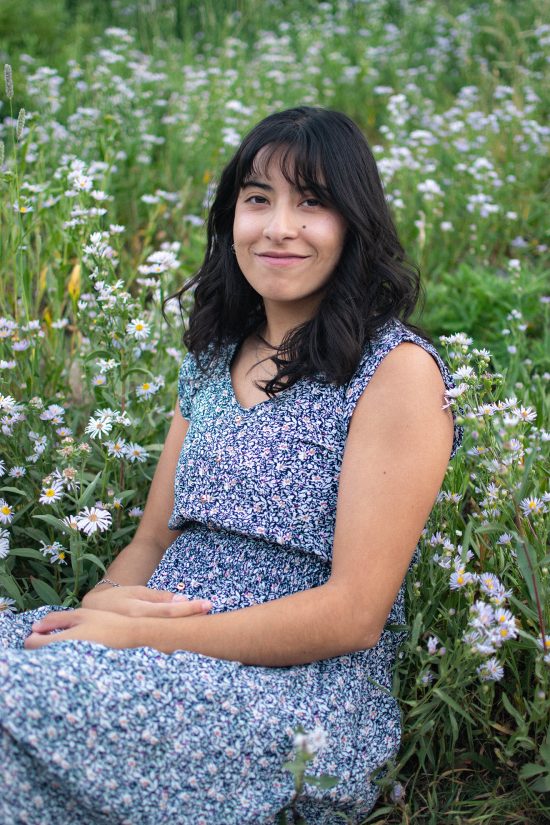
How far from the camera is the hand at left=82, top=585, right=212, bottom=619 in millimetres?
1606

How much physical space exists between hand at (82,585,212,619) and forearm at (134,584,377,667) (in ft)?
0.16

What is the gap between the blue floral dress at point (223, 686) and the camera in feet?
4.39

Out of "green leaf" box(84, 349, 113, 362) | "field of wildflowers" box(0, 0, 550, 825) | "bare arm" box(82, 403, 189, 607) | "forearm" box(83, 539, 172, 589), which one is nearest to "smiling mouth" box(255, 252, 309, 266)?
"field of wildflowers" box(0, 0, 550, 825)

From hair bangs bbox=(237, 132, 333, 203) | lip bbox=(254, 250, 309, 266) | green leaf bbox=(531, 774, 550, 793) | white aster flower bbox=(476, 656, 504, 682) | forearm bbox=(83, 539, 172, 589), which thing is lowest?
green leaf bbox=(531, 774, 550, 793)

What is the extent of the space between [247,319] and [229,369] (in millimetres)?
146

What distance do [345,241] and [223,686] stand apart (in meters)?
0.86

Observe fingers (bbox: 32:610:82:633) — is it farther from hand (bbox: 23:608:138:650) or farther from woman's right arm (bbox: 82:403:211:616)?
woman's right arm (bbox: 82:403:211:616)

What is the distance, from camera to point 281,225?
170 cm

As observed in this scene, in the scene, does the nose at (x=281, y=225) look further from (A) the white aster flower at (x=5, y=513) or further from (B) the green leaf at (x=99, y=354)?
(A) the white aster flower at (x=5, y=513)

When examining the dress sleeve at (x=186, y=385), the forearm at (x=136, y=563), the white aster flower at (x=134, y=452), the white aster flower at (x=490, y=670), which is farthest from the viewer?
the white aster flower at (x=134, y=452)

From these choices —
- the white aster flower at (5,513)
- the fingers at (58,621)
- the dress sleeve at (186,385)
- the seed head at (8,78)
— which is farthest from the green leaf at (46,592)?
the seed head at (8,78)

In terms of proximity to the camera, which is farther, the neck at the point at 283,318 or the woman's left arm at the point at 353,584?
the neck at the point at 283,318

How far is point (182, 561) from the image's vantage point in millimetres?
1826

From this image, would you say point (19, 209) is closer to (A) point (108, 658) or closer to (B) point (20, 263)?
(B) point (20, 263)
